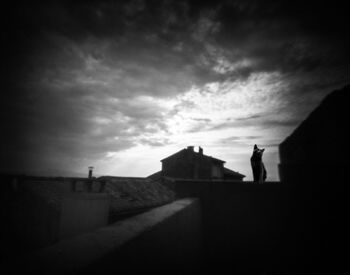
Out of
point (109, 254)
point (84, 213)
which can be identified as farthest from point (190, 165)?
point (109, 254)

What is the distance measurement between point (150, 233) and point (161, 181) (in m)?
11.0

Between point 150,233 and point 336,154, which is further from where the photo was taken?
point 336,154

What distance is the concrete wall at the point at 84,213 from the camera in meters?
7.00

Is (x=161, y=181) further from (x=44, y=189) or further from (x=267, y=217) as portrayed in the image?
(x=44, y=189)

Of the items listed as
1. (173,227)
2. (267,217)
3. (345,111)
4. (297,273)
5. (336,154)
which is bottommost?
(297,273)

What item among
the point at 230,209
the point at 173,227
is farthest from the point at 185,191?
the point at 173,227

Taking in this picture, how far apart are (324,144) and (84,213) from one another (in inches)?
456

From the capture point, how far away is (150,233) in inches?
92.7

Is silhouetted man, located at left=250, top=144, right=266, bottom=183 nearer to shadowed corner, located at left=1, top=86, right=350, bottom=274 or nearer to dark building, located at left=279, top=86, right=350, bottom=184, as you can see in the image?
shadowed corner, located at left=1, top=86, right=350, bottom=274

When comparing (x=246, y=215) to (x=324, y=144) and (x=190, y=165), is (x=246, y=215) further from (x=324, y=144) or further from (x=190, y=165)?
(x=190, y=165)

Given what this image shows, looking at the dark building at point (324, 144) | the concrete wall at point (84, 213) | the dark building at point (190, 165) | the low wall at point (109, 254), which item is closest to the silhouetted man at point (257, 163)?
the dark building at point (324, 144)

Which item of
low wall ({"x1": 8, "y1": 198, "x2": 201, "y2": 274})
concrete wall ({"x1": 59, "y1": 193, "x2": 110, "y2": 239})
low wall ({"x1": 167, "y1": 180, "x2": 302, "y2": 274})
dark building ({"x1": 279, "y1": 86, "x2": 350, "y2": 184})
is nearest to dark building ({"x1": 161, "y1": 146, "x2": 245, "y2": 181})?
dark building ({"x1": 279, "y1": 86, "x2": 350, "y2": 184})

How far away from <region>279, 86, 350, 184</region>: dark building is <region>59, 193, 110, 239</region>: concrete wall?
7147 millimetres

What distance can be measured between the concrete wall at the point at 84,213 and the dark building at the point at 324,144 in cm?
715
